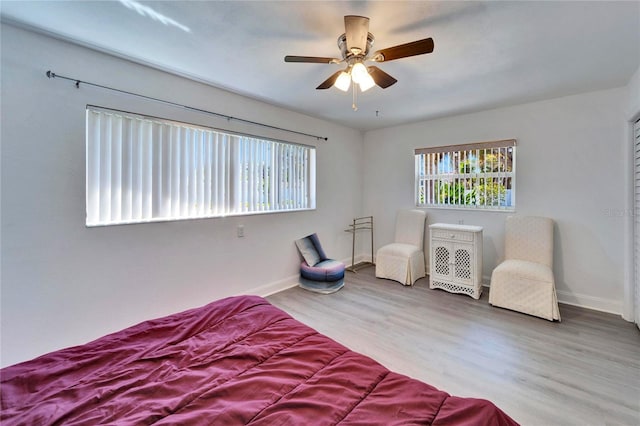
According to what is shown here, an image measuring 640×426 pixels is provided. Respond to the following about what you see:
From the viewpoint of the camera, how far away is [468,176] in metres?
4.06

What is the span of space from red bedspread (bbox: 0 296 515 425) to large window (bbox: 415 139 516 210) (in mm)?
3528

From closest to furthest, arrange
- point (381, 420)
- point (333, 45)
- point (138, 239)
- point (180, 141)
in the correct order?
point (381, 420) < point (333, 45) < point (138, 239) < point (180, 141)

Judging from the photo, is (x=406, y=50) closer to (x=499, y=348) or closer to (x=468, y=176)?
(x=499, y=348)

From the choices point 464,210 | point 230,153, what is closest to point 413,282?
point 464,210

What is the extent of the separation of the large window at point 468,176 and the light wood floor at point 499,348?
4.31 feet

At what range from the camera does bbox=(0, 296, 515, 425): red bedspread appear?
90 centimetres

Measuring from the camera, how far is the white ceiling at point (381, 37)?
67.9 inches

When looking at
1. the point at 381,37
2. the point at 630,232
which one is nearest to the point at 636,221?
the point at 630,232

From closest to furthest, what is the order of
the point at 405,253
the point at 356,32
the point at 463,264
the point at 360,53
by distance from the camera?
the point at 356,32 < the point at 360,53 < the point at 463,264 < the point at 405,253

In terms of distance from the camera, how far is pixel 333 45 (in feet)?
7.00

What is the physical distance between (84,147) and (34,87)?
467 millimetres

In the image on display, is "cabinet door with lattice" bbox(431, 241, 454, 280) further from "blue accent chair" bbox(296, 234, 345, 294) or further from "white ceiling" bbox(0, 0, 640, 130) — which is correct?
"white ceiling" bbox(0, 0, 640, 130)

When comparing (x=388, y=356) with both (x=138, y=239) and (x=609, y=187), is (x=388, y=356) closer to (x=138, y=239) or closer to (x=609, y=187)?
(x=138, y=239)

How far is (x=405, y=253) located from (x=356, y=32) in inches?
118
